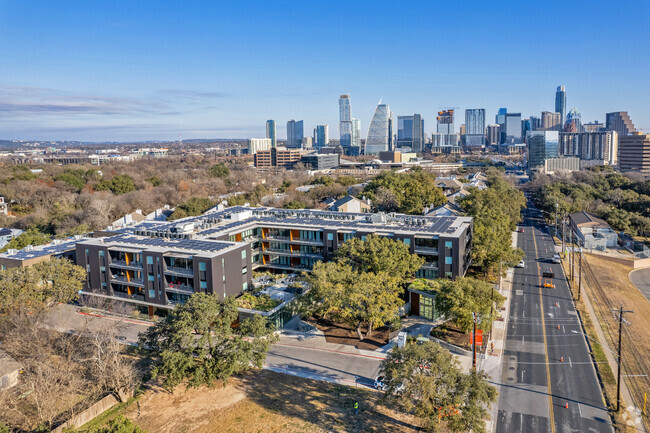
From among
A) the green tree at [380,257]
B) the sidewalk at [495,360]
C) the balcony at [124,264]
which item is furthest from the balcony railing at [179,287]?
the sidewalk at [495,360]

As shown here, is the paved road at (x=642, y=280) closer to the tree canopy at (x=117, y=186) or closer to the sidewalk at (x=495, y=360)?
the sidewalk at (x=495, y=360)

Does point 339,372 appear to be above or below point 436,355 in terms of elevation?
below

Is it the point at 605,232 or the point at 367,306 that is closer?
the point at 367,306

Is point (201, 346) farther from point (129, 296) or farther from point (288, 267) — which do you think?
point (288, 267)

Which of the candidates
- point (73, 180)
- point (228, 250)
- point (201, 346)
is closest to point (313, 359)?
point (201, 346)

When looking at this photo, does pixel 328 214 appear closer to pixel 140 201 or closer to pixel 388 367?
pixel 388 367

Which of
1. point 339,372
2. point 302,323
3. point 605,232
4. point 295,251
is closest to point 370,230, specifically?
point 295,251
